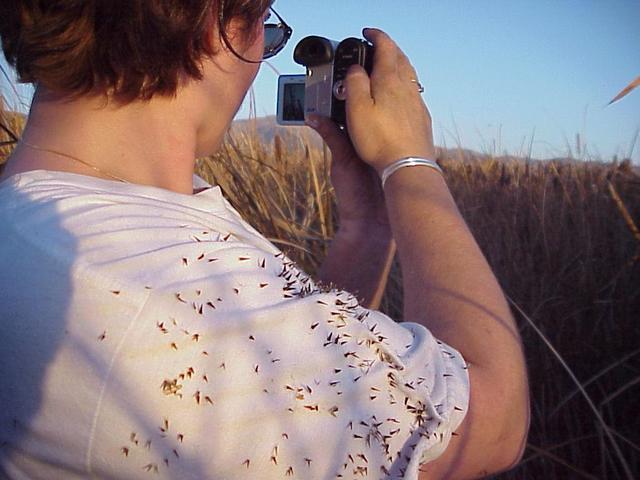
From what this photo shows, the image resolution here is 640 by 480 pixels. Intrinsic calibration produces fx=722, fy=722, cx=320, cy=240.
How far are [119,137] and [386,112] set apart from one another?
0.35 metres

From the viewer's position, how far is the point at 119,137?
0.75 metres

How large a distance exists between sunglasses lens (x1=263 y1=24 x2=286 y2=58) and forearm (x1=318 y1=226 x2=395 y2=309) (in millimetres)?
303

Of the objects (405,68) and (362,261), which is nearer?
(405,68)

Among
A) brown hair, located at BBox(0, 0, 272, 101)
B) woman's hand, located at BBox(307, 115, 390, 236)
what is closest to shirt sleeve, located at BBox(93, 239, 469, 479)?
brown hair, located at BBox(0, 0, 272, 101)

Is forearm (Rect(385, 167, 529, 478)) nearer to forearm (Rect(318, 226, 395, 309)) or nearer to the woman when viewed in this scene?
the woman

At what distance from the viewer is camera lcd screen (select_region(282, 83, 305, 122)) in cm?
117

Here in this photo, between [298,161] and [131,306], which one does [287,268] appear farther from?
[298,161]

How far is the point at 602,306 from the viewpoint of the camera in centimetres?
151

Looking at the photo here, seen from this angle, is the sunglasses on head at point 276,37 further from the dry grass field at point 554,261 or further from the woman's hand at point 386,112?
the dry grass field at point 554,261

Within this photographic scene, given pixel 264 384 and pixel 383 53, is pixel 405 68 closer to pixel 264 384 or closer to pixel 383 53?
pixel 383 53

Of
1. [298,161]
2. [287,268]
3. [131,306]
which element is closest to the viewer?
[131,306]

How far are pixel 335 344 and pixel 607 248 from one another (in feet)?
4.02

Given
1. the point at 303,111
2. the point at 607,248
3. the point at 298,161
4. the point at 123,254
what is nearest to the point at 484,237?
the point at 607,248

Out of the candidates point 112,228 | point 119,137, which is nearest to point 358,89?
point 119,137
